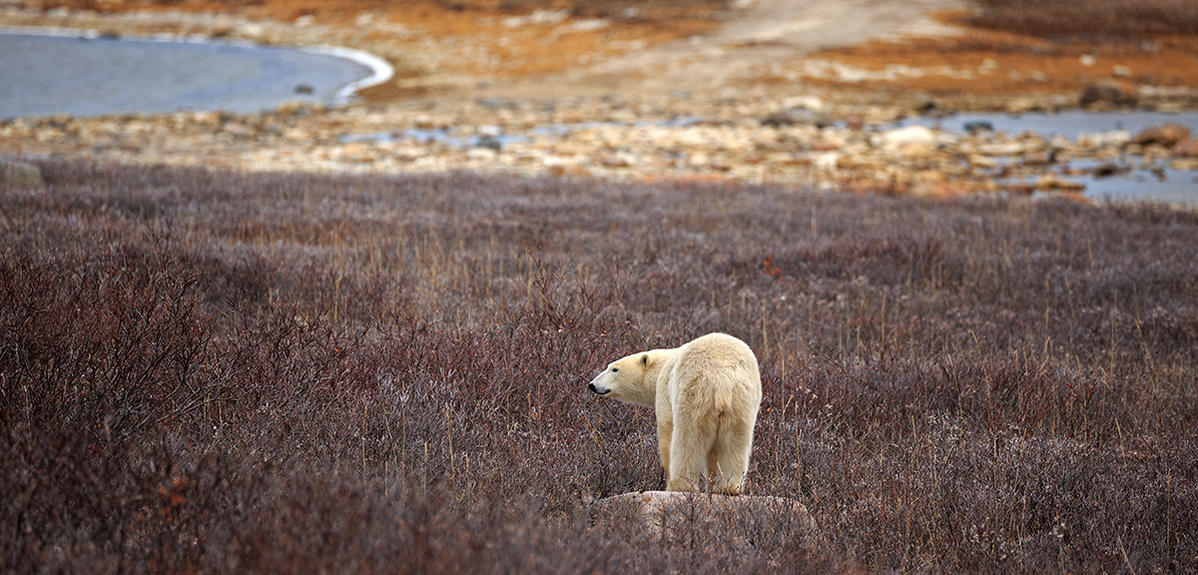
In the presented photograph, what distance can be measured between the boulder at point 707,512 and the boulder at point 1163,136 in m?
28.1

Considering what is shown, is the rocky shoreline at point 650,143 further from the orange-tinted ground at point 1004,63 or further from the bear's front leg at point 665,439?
the bear's front leg at point 665,439

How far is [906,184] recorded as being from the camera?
58.9 ft

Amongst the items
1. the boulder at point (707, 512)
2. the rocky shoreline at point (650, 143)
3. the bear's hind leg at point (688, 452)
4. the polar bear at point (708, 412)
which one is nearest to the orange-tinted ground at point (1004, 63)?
the rocky shoreline at point (650, 143)

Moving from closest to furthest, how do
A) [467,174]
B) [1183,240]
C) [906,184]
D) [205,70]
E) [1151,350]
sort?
1. [1151,350]
2. [1183,240]
3. [467,174]
4. [906,184]
5. [205,70]

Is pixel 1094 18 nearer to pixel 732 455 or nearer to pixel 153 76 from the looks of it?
pixel 153 76

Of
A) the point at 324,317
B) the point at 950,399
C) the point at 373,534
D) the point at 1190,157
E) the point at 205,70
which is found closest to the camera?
the point at 373,534

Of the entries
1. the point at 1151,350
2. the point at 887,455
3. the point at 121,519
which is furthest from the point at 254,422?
the point at 1151,350

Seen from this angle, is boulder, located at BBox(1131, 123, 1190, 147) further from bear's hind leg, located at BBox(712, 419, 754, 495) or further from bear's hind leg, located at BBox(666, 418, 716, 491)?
bear's hind leg, located at BBox(666, 418, 716, 491)

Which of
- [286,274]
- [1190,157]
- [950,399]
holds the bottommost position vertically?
[1190,157]

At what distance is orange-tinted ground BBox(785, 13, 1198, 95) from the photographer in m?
42.4

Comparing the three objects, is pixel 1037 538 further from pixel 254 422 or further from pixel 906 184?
pixel 906 184

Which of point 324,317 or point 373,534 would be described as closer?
point 373,534

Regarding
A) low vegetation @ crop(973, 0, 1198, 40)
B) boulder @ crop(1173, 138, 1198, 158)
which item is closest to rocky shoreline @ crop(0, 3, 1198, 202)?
boulder @ crop(1173, 138, 1198, 158)

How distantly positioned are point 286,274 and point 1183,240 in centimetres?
1146
